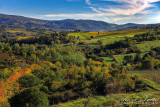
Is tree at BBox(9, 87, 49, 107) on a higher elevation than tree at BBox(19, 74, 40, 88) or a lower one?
higher

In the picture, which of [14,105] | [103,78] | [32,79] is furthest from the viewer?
[32,79]

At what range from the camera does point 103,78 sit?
57.8ft

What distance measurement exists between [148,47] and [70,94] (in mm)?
74726

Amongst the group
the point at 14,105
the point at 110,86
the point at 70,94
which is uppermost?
the point at 110,86

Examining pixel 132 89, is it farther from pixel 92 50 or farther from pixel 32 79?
pixel 92 50

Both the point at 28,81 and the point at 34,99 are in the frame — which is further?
the point at 28,81

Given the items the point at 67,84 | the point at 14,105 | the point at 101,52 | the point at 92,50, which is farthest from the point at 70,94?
the point at 92,50

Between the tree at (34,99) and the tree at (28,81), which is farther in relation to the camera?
the tree at (28,81)

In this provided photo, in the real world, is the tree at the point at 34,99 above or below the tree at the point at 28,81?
above

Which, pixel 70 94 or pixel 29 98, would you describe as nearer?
pixel 29 98

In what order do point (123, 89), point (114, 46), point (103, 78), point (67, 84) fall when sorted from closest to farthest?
point (123, 89) < point (103, 78) < point (67, 84) < point (114, 46)

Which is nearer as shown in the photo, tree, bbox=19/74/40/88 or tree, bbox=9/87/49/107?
tree, bbox=9/87/49/107

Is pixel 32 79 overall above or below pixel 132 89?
below

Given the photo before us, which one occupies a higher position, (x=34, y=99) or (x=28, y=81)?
(x=34, y=99)
